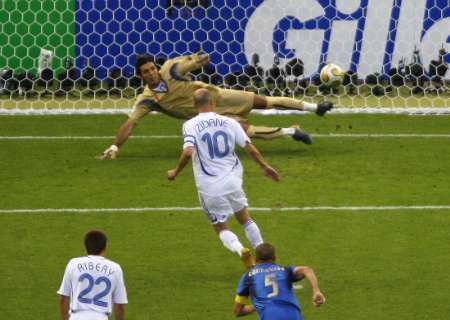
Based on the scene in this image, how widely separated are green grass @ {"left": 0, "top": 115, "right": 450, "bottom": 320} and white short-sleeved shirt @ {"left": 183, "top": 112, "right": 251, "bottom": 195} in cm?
95

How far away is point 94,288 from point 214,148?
10.5ft

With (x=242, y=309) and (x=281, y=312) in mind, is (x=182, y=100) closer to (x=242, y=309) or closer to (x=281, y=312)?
(x=242, y=309)

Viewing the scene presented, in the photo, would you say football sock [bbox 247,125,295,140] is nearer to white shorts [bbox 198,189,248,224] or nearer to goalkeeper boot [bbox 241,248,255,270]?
white shorts [bbox 198,189,248,224]

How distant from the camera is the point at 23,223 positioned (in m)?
14.6

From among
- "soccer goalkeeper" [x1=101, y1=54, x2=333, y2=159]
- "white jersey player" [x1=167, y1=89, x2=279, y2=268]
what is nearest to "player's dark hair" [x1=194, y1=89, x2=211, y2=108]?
"white jersey player" [x1=167, y1=89, x2=279, y2=268]

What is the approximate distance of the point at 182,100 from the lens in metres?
16.9

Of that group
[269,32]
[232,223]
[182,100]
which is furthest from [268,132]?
[269,32]

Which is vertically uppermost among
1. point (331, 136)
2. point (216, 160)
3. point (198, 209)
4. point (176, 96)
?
point (216, 160)

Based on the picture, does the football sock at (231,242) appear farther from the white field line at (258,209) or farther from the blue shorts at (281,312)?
the white field line at (258,209)

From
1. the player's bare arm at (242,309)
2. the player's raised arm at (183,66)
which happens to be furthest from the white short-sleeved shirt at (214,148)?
the player's raised arm at (183,66)

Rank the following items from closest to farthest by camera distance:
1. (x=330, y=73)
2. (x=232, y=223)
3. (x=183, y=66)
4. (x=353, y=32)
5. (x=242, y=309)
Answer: (x=242, y=309), (x=232, y=223), (x=183, y=66), (x=330, y=73), (x=353, y=32)

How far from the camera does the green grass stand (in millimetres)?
11750

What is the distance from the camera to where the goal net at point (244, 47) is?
22.8 metres

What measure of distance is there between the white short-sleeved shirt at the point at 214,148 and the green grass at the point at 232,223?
3.12ft
